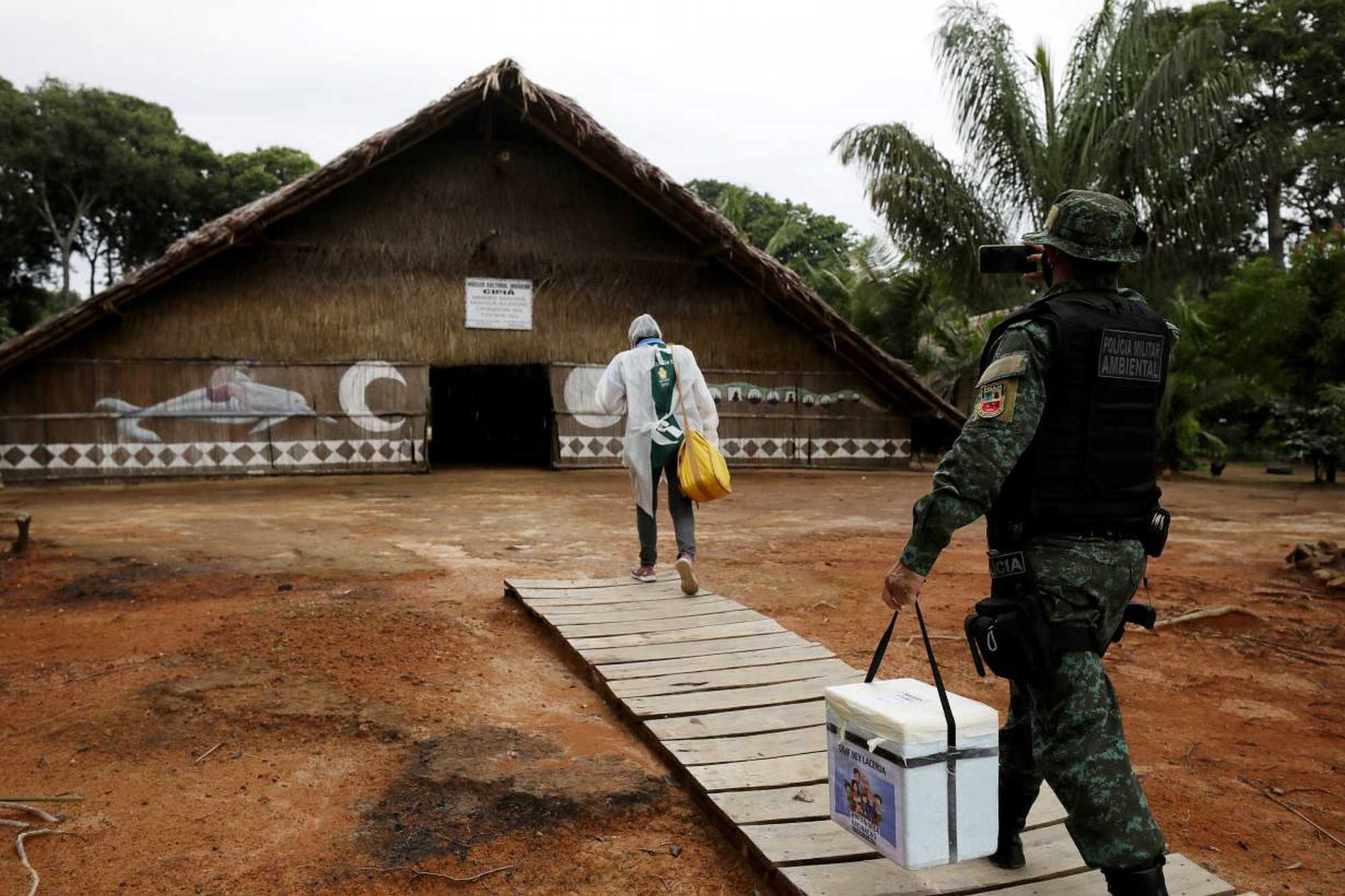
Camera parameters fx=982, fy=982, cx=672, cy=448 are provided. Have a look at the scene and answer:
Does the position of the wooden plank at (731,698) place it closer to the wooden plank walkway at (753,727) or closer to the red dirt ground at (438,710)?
the wooden plank walkway at (753,727)

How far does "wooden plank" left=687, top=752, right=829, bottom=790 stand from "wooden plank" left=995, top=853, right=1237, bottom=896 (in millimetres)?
746

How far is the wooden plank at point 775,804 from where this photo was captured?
272 cm

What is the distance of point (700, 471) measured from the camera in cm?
521

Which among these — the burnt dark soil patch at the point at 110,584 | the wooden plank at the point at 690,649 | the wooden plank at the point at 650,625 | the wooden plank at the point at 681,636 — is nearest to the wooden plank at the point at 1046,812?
the wooden plank at the point at 690,649

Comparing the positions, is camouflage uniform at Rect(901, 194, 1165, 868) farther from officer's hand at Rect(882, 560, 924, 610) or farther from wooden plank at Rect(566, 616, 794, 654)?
wooden plank at Rect(566, 616, 794, 654)

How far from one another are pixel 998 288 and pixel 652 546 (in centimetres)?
1165

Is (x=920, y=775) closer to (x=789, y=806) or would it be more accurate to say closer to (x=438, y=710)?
(x=789, y=806)

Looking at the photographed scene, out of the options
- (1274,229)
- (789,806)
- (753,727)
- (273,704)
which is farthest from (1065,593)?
(1274,229)

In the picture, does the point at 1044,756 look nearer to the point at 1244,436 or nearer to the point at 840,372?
the point at 840,372

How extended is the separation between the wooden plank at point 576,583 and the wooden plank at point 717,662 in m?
1.44

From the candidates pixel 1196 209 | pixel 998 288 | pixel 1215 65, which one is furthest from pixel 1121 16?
pixel 998 288

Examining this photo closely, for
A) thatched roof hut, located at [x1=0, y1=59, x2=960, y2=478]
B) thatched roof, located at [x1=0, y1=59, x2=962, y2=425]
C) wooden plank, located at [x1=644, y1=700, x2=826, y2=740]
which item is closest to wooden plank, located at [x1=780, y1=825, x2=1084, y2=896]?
wooden plank, located at [x1=644, y1=700, x2=826, y2=740]

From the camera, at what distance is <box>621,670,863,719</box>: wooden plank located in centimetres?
358

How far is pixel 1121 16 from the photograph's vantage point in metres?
13.9
